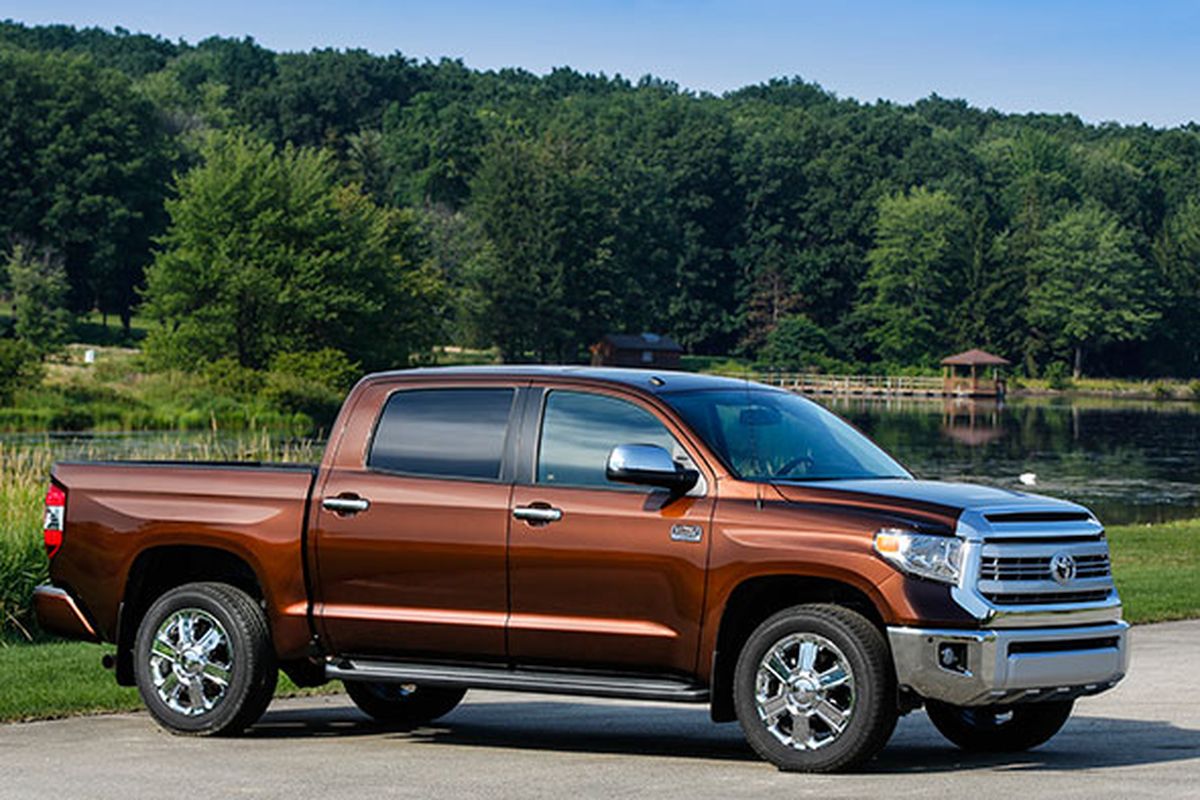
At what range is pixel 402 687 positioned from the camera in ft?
42.6

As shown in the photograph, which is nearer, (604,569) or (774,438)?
(604,569)

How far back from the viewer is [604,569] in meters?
10.8

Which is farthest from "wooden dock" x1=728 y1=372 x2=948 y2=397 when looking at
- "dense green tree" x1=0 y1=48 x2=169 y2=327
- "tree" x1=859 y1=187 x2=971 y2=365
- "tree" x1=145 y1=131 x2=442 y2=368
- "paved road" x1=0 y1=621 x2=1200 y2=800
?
"paved road" x1=0 y1=621 x2=1200 y2=800

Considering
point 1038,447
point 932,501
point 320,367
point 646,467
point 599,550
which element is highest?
point 646,467

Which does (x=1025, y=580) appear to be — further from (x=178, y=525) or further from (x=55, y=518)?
(x=55, y=518)

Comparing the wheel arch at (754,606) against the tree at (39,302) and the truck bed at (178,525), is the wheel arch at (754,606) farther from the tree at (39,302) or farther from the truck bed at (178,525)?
the tree at (39,302)

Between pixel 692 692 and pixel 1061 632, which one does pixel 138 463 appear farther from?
pixel 1061 632

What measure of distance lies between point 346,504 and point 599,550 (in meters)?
1.61

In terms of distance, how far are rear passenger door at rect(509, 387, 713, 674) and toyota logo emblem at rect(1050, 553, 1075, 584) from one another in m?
1.79

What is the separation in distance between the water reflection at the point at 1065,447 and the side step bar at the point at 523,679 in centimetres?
3711

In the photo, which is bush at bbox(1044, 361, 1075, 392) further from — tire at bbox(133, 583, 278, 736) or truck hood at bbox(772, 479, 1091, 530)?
tire at bbox(133, 583, 278, 736)

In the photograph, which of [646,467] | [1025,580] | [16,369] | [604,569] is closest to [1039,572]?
[1025,580]

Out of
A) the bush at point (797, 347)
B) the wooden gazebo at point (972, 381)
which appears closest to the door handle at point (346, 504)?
the wooden gazebo at point (972, 381)

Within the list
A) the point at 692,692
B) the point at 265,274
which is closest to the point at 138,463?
the point at 692,692
